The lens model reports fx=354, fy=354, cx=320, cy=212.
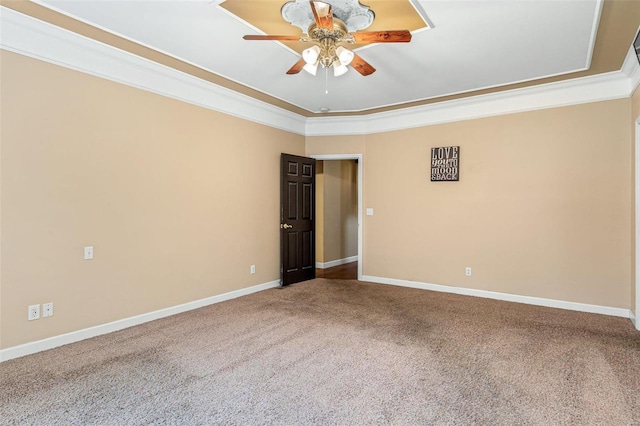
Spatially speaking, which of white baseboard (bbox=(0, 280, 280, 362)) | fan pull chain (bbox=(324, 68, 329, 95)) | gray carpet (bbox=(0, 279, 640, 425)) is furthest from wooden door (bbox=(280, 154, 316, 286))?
gray carpet (bbox=(0, 279, 640, 425))

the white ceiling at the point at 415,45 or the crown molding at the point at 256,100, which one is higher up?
the white ceiling at the point at 415,45

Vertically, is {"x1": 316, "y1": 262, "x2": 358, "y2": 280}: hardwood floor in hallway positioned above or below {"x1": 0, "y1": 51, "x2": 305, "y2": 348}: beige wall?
below

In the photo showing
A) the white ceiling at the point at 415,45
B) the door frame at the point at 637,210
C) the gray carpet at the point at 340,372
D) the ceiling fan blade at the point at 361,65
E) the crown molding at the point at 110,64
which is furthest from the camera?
the door frame at the point at 637,210

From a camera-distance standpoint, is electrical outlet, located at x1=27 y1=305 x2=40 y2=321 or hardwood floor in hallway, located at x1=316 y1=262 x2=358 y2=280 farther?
hardwood floor in hallway, located at x1=316 y1=262 x2=358 y2=280

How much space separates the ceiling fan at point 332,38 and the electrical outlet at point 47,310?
2.83m

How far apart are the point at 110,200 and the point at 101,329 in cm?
126

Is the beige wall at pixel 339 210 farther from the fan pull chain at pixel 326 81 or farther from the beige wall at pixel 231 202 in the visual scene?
the fan pull chain at pixel 326 81

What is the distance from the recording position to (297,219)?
580 centimetres

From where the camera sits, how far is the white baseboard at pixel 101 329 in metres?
2.92

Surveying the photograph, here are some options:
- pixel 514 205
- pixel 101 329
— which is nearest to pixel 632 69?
pixel 514 205

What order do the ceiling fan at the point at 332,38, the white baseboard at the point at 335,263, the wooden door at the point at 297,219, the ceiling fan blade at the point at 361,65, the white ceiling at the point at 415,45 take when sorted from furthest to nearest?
the white baseboard at the point at 335,263 → the wooden door at the point at 297,219 → the ceiling fan blade at the point at 361,65 → the white ceiling at the point at 415,45 → the ceiling fan at the point at 332,38

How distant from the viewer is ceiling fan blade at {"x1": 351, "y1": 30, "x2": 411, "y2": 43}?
250cm

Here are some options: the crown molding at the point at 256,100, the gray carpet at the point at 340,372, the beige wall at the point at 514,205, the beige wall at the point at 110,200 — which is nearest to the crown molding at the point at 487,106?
the crown molding at the point at 256,100

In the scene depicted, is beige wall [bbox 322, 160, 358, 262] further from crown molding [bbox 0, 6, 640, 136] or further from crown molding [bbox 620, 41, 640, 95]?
crown molding [bbox 620, 41, 640, 95]
